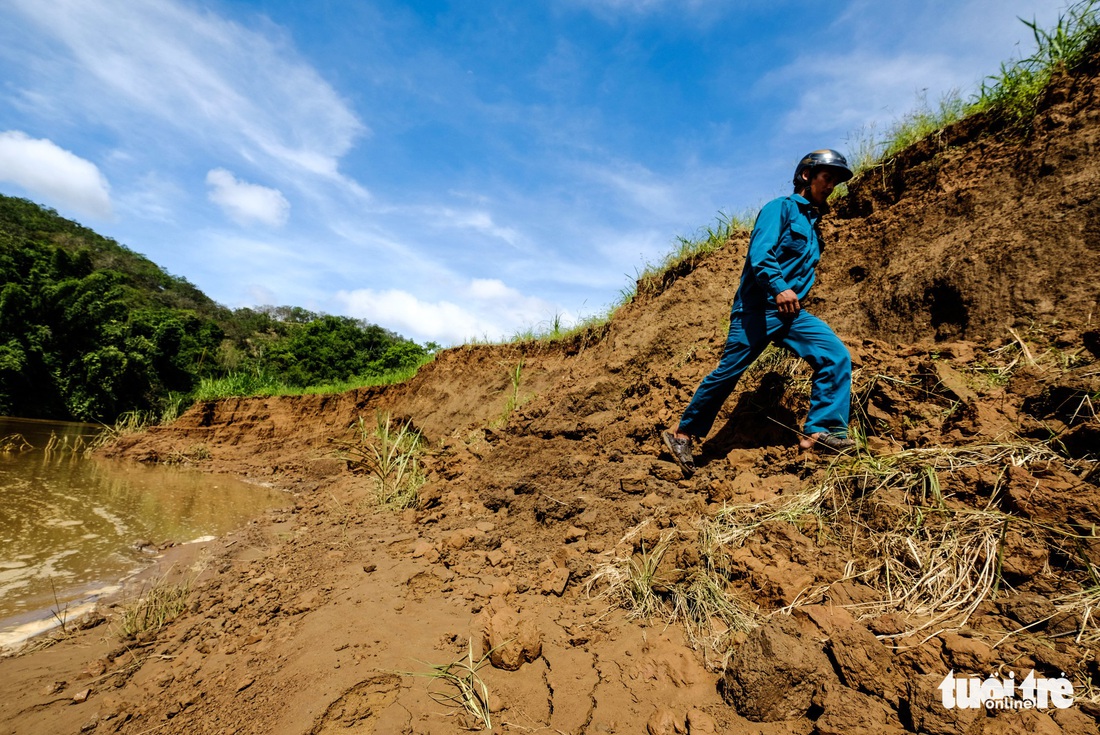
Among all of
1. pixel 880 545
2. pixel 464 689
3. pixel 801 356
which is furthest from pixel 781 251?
pixel 464 689

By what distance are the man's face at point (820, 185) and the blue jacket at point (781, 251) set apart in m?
0.05

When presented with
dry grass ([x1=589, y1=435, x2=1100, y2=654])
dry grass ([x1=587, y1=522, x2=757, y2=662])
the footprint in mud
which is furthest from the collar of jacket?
the footprint in mud

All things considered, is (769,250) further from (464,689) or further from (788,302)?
(464,689)

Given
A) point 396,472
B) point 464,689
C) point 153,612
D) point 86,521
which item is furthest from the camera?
point 86,521

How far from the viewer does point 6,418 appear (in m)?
16.1

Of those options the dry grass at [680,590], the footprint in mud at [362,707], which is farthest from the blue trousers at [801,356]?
the footprint in mud at [362,707]

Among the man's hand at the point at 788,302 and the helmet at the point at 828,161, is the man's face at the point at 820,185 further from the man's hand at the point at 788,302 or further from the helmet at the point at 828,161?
the man's hand at the point at 788,302

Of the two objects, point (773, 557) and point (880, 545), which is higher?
point (880, 545)

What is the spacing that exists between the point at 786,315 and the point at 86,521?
22.5 ft

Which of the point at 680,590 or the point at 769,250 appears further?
the point at 769,250

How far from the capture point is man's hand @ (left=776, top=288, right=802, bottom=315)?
8.98 feet

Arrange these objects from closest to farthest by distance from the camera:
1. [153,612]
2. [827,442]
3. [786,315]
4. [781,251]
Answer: [827,442], [153,612], [786,315], [781,251]

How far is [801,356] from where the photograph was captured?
2.80m

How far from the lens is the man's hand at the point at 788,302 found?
2.74 m
